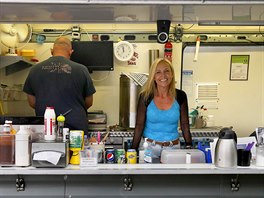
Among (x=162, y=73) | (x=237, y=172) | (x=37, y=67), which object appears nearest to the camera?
(x=237, y=172)

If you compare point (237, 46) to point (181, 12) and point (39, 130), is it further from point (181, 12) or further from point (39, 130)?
point (39, 130)

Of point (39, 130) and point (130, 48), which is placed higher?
point (130, 48)

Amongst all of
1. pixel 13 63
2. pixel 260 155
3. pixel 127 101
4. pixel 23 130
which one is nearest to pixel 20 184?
pixel 23 130

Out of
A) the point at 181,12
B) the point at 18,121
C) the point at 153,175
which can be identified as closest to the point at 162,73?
the point at 181,12

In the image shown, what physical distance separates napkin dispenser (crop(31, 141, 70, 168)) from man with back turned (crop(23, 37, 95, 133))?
0.97 meters

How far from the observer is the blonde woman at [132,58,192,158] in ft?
9.72

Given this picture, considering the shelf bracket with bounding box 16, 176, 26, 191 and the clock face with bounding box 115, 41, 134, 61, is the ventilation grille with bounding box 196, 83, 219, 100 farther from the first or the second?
the shelf bracket with bounding box 16, 176, 26, 191

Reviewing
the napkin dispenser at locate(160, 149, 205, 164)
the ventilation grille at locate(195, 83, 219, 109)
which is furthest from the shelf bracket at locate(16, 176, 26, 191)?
the ventilation grille at locate(195, 83, 219, 109)

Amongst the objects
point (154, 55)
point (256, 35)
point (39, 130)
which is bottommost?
point (39, 130)

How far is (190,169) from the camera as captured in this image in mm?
2174

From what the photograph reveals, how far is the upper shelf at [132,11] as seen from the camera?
216cm

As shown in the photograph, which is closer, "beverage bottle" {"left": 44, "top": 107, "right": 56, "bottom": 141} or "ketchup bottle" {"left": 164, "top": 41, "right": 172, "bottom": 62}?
"beverage bottle" {"left": 44, "top": 107, "right": 56, "bottom": 141}

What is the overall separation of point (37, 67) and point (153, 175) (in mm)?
1623

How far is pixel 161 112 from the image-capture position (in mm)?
2967
